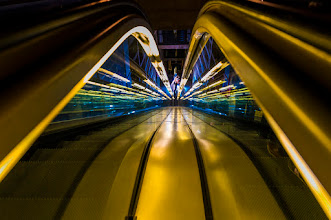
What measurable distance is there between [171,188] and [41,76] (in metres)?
1.52

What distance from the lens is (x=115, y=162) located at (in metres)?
1.81

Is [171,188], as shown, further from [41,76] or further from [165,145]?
[41,76]

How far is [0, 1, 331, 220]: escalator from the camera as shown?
67 centimetres

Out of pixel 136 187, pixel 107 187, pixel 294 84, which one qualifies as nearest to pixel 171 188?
pixel 136 187

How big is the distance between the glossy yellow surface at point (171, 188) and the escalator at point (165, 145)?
1 cm

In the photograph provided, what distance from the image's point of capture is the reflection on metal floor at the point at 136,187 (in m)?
1.27

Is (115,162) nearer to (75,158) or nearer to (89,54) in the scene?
(75,158)

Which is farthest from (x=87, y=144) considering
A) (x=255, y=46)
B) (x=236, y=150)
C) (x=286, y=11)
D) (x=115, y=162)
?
(x=286, y=11)

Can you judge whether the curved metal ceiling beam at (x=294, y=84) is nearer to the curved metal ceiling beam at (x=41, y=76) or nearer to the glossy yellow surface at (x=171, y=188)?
the glossy yellow surface at (x=171, y=188)

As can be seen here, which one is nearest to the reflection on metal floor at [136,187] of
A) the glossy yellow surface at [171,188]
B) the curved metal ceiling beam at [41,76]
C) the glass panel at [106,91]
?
the glossy yellow surface at [171,188]

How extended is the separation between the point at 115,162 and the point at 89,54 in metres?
1.30

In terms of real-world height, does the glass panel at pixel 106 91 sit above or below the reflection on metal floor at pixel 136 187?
above

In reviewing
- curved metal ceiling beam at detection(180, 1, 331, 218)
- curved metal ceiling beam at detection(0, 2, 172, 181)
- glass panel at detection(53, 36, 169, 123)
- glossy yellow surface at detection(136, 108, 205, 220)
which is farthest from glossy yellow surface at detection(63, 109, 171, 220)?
glass panel at detection(53, 36, 169, 123)

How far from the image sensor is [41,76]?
828 millimetres
